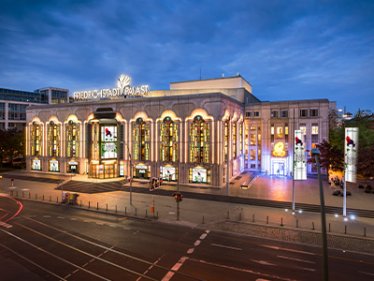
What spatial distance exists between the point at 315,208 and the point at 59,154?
64488mm

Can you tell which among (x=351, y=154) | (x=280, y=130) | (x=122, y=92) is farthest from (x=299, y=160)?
(x=122, y=92)

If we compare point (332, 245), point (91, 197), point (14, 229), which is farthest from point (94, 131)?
point (332, 245)

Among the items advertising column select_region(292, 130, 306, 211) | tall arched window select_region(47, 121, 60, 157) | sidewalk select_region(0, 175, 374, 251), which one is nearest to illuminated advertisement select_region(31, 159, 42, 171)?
tall arched window select_region(47, 121, 60, 157)

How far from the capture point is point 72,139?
239 feet

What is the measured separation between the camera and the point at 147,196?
49156 mm

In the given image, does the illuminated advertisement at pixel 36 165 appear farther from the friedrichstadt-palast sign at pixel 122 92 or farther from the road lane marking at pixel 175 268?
the road lane marking at pixel 175 268

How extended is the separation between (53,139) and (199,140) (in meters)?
44.5

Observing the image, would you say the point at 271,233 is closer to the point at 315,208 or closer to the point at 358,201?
the point at 315,208

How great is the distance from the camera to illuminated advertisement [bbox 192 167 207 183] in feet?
187

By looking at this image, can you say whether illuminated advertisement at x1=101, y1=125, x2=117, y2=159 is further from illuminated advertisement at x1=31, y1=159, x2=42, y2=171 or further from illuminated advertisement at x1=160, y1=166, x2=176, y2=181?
illuminated advertisement at x1=31, y1=159, x2=42, y2=171

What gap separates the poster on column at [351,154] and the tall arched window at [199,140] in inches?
1071

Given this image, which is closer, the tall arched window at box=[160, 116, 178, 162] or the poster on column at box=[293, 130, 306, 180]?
the poster on column at box=[293, 130, 306, 180]

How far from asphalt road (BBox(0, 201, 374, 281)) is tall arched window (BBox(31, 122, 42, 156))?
5280 centimetres

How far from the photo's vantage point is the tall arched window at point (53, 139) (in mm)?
75375
